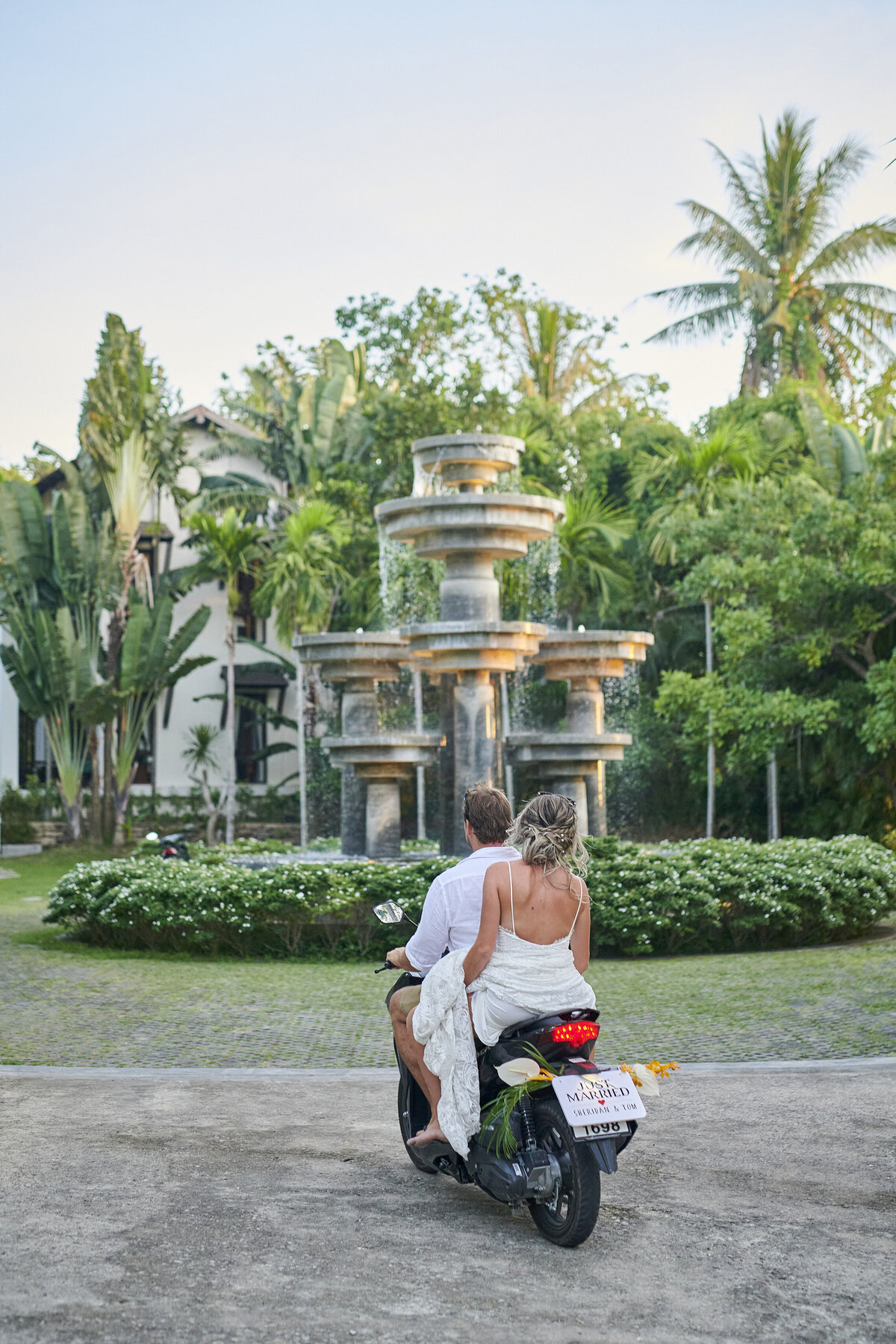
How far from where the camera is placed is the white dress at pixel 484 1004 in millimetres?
5168

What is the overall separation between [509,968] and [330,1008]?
5465mm

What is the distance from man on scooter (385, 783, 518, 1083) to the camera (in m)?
5.45

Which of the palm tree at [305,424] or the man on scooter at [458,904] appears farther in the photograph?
the palm tree at [305,424]

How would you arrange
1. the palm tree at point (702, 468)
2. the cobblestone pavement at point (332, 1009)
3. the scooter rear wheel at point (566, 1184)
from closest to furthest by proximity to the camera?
the scooter rear wheel at point (566, 1184), the cobblestone pavement at point (332, 1009), the palm tree at point (702, 468)

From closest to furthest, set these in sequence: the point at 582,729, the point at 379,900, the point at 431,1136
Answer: the point at 431,1136 → the point at 379,900 → the point at 582,729

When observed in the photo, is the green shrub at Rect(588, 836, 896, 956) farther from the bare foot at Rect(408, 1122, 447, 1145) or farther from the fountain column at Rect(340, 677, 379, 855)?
the bare foot at Rect(408, 1122, 447, 1145)

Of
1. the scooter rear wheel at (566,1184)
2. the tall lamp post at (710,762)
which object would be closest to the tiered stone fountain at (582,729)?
the tall lamp post at (710,762)

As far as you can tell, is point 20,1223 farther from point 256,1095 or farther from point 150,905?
point 150,905

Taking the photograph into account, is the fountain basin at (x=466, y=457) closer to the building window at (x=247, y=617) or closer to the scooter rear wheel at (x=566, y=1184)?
the scooter rear wheel at (x=566, y=1184)

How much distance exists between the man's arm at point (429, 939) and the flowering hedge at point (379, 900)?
24.1ft

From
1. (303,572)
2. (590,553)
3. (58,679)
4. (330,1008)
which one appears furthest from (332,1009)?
(590,553)

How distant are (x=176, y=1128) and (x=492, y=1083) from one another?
2023 millimetres

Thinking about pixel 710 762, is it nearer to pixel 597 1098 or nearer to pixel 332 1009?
pixel 332 1009

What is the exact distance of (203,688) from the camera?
32.9 m
